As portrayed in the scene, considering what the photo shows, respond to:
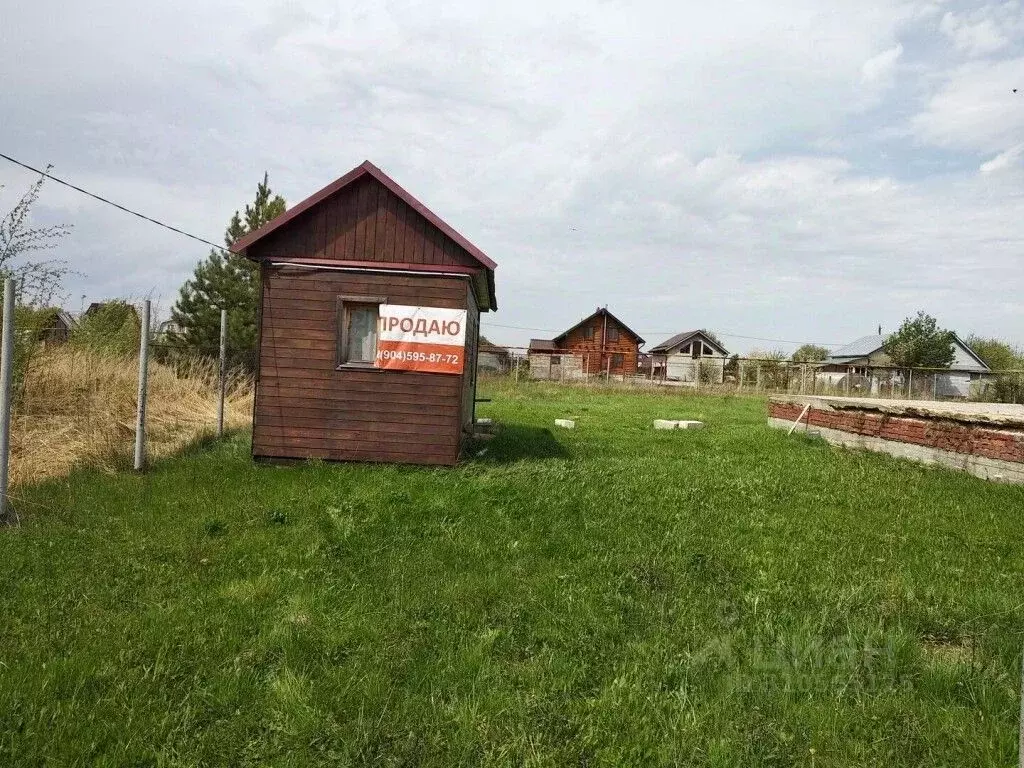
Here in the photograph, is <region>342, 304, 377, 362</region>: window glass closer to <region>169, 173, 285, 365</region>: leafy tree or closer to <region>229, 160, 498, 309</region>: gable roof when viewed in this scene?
<region>229, 160, 498, 309</region>: gable roof

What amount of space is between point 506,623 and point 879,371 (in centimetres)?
4146

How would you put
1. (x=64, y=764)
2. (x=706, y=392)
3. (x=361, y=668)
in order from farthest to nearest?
(x=706, y=392) → (x=361, y=668) → (x=64, y=764)

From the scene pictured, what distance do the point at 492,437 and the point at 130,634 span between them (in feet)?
31.4

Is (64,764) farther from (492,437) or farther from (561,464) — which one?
(492,437)

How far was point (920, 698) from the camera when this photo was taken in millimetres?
3900

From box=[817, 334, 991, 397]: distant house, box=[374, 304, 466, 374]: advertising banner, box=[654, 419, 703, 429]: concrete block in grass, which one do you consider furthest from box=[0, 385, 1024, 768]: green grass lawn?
box=[817, 334, 991, 397]: distant house

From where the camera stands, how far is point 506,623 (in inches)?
193

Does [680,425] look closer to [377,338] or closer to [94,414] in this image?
[377,338]

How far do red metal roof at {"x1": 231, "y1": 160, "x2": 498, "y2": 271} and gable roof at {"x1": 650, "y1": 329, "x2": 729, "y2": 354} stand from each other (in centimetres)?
6220

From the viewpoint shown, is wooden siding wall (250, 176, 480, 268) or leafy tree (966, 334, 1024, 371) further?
leafy tree (966, 334, 1024, 371)

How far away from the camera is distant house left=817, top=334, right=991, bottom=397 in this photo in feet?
119

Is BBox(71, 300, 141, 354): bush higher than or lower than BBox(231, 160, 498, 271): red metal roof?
lower

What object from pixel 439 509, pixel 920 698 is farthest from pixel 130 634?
pixel 920 698

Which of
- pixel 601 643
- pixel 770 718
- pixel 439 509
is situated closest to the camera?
pixel 770 718
